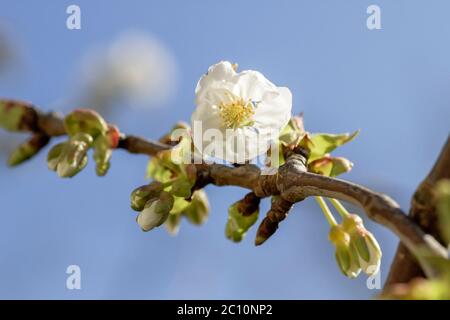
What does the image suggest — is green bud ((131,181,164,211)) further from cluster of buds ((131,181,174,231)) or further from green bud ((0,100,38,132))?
green bud ((0,100,38,132))

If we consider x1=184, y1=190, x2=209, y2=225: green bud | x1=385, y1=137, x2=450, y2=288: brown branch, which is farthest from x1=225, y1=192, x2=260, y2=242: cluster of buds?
x1=385, y1=137, x2=450, y2=288: brown branch

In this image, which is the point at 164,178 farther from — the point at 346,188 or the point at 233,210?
the point at 346,188

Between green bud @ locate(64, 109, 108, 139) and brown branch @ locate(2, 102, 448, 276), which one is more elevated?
green bud @ locate(64, 109, 108, 139)

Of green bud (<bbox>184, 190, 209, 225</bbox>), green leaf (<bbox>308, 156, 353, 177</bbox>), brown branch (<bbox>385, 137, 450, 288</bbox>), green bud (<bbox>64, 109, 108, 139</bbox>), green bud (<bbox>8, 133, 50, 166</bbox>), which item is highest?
green bud (<bbox>64, 109, 108, 139</bbox>)

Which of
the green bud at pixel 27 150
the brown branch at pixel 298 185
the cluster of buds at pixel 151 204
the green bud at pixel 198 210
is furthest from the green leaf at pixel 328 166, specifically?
the green bud at pixel 27 150

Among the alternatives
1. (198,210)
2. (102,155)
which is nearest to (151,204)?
(102,155)

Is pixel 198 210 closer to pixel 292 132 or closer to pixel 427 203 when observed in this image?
pixel 292 132
